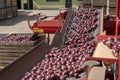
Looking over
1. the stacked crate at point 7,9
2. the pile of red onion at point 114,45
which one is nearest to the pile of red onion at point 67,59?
the pile of red onion at point 114,45

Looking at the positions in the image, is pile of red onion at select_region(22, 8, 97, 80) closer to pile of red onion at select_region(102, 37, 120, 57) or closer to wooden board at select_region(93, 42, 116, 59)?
wooden board at select_region(93, 42, 116, 59)

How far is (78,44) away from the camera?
23.8 feet

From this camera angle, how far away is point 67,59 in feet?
19.0

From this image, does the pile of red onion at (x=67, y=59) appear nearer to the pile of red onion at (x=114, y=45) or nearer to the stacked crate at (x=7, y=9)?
the pile of red onion at (x=114, y=45)

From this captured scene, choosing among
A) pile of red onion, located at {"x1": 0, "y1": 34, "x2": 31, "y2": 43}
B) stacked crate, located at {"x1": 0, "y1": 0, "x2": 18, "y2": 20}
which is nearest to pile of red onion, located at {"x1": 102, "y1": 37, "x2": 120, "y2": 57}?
pile of red onion, located at {"x1": 0, "y1": 34, "x2": 31, "y2": 43}

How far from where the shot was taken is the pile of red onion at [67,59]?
4922mm

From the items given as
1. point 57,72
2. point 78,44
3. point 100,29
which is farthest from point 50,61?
point 100,29

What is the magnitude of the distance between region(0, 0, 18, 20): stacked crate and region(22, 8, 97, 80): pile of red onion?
13.7 metres

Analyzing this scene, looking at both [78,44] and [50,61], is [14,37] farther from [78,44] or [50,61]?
[50,61]

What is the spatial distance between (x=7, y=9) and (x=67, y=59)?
17453 mm

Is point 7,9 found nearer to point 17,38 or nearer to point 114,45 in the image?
point 17,38

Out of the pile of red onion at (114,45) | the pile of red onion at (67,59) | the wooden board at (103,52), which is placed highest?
the pile of red onion at (114,45)

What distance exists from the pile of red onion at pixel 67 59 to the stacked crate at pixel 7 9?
1366cm

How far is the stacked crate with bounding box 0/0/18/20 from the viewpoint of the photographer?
70.7ft
